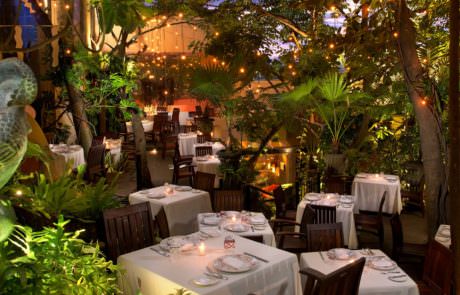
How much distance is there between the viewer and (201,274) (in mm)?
3557

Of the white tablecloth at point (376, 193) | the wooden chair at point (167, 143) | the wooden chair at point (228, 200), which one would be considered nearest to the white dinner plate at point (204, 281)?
the wooden chair at point (228, 200)

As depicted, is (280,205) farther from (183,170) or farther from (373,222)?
(183,170)

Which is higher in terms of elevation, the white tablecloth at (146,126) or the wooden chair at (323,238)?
the white tablecloth at (146,126)

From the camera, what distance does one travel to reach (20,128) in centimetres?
221

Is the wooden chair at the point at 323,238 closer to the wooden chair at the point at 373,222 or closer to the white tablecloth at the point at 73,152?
the wooden chair at the point at 373,222

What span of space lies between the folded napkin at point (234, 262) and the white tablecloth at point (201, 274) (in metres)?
0.07

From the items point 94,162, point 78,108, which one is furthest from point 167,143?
point 94,162

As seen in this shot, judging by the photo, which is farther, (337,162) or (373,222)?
(337,162)

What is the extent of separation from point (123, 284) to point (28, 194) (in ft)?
3.24

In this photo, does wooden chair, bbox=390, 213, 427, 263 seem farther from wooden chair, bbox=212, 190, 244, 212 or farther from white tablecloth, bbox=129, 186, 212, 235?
white tablecloth, bbox=129, 186, 212, 235

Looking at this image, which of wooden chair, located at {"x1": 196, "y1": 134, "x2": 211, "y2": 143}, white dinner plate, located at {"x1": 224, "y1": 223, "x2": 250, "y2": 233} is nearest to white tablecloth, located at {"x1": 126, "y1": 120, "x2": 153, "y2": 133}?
wooden chair, located at {"x1": 196, "y1": 134, "x2": 211, "y2": 143}

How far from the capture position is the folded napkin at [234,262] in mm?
3588

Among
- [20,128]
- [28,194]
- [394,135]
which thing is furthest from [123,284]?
[394,135]

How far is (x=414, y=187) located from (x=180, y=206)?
416 centimetres
